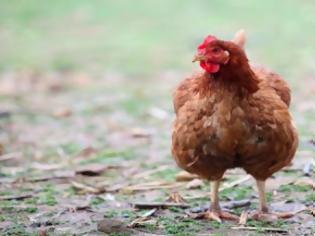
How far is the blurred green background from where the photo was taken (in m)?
10.3

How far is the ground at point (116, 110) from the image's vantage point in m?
4.61

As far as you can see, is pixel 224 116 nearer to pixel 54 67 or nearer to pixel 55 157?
pixel 55 157

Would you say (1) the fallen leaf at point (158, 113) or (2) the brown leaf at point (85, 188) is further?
(1) the fallen leaf at point (158, 113)

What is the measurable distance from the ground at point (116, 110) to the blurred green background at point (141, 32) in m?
0.02

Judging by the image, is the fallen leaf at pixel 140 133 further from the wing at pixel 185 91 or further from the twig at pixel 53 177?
the wing at pixel 185 91

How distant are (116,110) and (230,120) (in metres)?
4.20

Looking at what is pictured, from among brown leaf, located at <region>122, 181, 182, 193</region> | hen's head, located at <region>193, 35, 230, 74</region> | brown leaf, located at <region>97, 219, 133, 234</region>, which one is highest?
hen's head, located at <region>193, 35, 230, 74</region>

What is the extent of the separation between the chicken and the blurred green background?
4.90m

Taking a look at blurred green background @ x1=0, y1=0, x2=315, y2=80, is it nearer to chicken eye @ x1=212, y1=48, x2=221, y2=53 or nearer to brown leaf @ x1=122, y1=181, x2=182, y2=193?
brown leaf @ x1=122, y1=181, x2=182, y2=193

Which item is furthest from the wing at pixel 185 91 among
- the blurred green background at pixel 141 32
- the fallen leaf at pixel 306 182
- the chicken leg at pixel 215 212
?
the blurred green background at pixel 141 32

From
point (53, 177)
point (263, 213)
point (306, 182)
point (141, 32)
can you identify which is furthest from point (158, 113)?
point (141, 32)

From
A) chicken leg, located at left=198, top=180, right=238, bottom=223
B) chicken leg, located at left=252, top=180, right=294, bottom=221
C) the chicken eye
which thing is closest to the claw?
chicken leg, located at left=252, top=180, right=294, bottom=221

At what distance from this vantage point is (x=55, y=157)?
253 inches

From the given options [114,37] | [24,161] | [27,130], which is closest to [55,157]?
[24,161]
